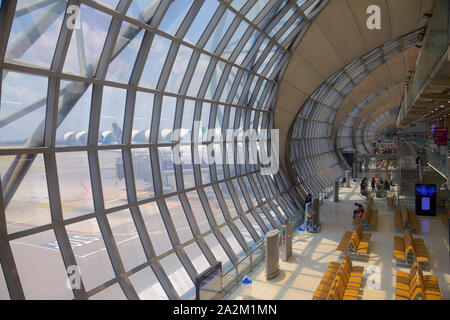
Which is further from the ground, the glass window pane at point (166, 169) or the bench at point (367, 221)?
the glass window pane at point (166, 169)

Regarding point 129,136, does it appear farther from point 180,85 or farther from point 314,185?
point 314,185

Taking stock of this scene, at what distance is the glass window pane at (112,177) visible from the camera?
9852 mm

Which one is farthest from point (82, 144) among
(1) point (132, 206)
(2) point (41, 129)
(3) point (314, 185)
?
(3) point (314, 185)

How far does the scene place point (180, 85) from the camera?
12.3 metres

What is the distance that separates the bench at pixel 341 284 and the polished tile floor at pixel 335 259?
550 mm

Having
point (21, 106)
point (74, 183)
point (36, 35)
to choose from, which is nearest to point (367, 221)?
point (74, 183)

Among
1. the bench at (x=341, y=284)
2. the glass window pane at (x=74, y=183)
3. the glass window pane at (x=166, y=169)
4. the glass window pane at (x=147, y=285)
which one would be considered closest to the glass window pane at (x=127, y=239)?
the glass window pane at (x=147, y=285)

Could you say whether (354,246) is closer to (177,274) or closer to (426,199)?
(426,199)

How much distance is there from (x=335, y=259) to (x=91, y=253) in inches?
428

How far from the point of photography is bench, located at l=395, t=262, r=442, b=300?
953cm

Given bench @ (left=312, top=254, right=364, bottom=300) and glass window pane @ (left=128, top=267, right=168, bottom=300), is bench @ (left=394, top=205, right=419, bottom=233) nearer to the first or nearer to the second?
bench @ (left=312, top=254, right=364, bottom=300)

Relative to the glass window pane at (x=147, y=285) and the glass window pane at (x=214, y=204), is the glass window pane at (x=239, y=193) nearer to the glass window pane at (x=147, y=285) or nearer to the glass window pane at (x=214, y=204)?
the glass window pane at (x=214, y=204)

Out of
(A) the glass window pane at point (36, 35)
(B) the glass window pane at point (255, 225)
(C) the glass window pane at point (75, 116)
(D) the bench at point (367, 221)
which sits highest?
(A) the glass window pane at point (36, 35)

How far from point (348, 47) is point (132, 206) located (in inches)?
629
